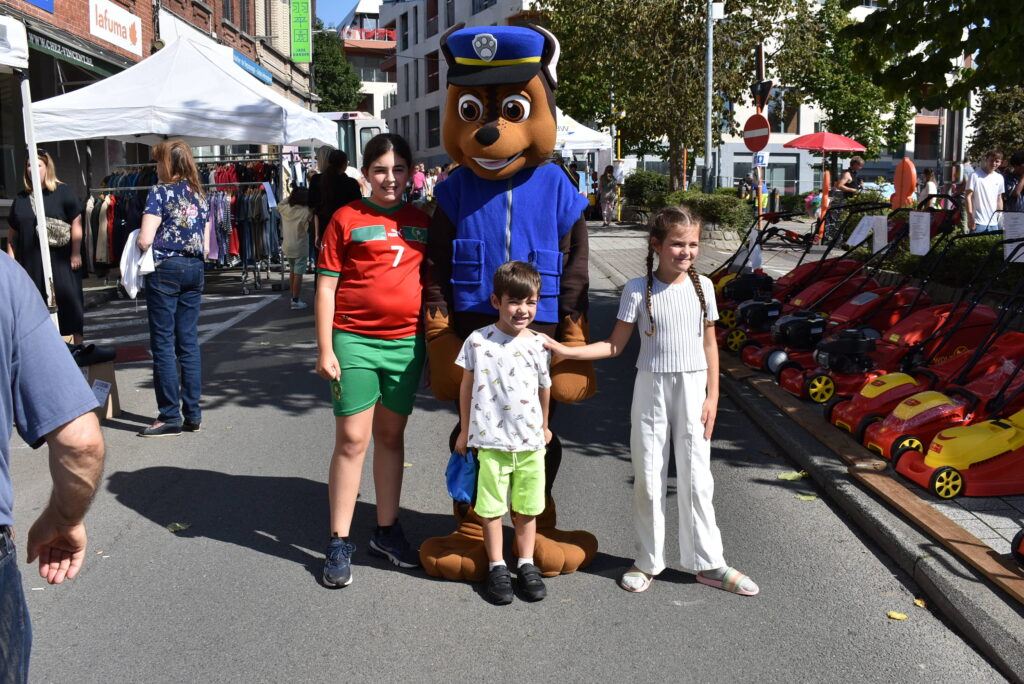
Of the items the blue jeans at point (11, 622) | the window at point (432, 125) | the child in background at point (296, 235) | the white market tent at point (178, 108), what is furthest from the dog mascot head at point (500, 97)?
the window at point (432, 125)

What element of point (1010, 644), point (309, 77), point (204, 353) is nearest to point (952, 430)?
point (1010, 644)

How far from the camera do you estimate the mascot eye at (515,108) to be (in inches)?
181

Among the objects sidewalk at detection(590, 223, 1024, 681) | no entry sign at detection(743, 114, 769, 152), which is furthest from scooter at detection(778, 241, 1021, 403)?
no entry sign at detection(743, 114, 769, 152)

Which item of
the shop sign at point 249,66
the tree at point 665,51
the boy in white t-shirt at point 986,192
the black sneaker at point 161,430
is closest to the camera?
the black sneaker at point 161,430

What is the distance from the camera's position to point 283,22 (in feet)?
131

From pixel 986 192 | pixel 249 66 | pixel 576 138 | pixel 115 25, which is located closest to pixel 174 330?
pixel 986 192

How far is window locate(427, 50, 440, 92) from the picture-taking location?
6344cm

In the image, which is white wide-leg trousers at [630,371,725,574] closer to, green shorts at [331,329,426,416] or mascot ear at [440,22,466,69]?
green shorts at [331,329,426,416]

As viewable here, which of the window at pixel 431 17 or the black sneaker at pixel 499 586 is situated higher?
the window at pixel 431 17

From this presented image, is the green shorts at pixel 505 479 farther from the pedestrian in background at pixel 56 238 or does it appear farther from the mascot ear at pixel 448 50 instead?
the pedestrian in background at pixel 56 238

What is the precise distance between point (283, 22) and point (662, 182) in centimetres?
1606

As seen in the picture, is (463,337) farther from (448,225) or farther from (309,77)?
(309,77)

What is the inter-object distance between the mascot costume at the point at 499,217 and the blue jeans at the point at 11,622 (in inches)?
100

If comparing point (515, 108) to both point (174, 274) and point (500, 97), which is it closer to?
point (500, 97)
